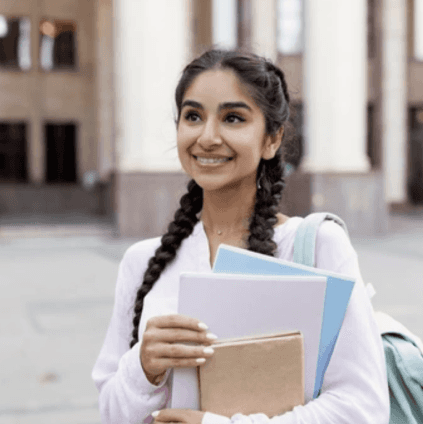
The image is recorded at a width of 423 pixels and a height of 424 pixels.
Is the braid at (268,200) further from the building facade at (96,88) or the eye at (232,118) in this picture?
the building facade at (96,88)

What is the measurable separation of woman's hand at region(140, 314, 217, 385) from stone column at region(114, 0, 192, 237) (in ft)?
39.9

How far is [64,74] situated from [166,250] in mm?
23318

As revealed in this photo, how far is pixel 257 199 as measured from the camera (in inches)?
71.6

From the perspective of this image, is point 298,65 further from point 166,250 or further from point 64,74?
point 166,250

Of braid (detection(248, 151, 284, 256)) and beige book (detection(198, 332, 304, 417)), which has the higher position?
braid (detection(248, 151, 284, 256))

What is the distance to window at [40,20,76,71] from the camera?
24.2m

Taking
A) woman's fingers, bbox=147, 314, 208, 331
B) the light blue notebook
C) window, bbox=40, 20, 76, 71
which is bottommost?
woman's fingers, bbox=147, 314, 208, 331

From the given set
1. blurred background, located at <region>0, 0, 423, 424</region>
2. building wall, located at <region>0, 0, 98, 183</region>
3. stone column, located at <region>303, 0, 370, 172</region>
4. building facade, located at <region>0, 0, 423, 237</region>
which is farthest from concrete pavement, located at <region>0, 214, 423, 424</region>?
building wall, located at <region>0, 0, 98, 183</region>

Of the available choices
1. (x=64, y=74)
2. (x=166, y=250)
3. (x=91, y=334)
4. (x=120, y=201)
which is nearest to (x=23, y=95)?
(x=64, y=74)

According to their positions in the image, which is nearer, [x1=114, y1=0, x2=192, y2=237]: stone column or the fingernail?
the fingernail

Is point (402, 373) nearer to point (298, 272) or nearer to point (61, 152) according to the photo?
Answer: point (298, 272)

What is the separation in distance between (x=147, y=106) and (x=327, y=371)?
41.6 ft

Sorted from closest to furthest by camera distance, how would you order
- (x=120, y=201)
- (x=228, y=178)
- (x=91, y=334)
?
(x=228, y=178) → (x=91, y=334) → (x=120, y=201)

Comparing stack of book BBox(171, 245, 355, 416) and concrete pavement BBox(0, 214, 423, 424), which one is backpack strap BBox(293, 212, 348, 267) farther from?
concrete pavement BBox(0, 214, 423, 424)
